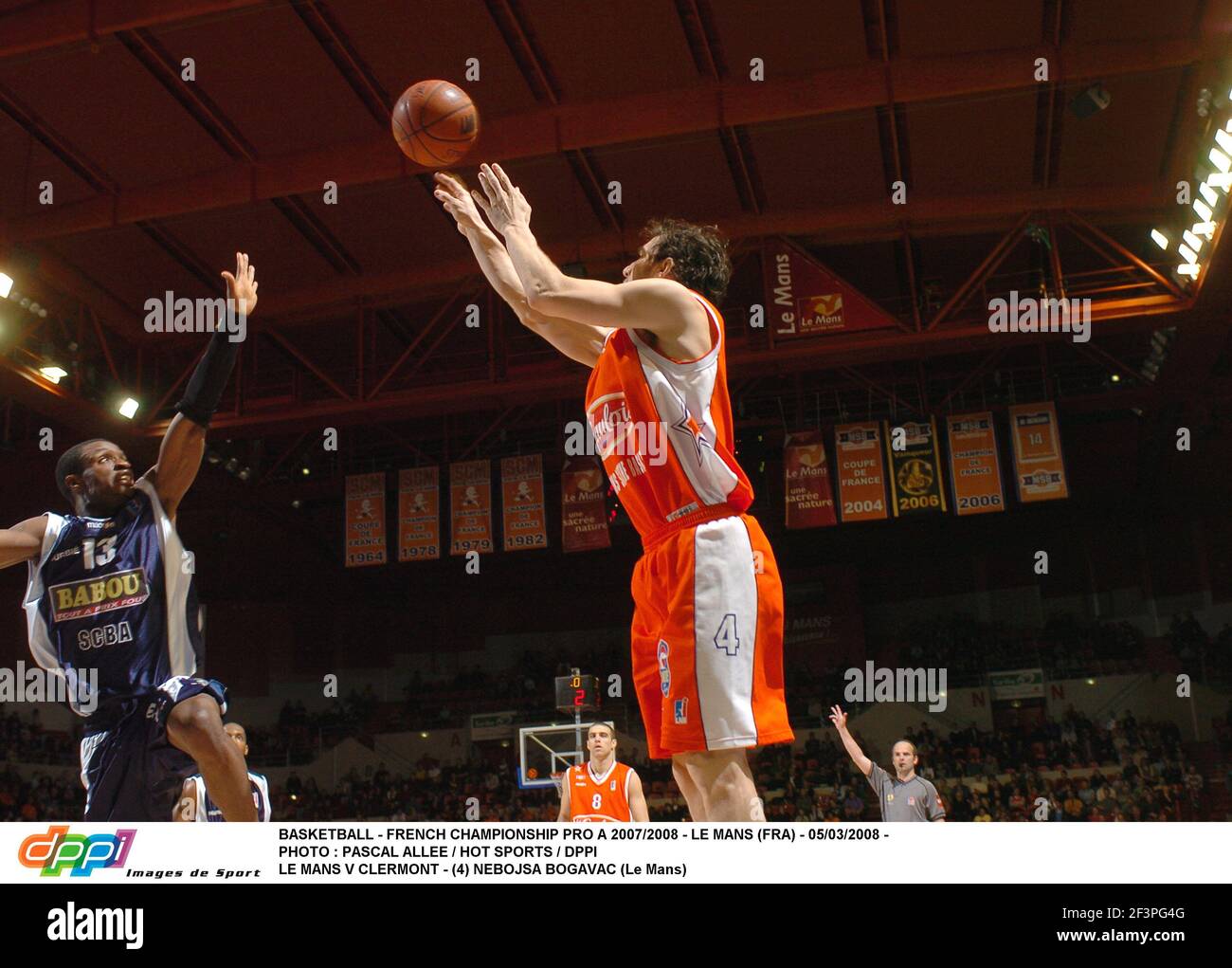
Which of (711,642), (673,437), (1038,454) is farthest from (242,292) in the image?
(1038,454)

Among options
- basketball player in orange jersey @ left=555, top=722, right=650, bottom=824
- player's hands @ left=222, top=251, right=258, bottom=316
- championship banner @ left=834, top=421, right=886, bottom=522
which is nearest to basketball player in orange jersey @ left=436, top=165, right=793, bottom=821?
player's hands @ left=222, top=251, right=258, bottom=316

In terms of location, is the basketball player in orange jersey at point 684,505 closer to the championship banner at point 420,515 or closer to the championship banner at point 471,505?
the championship banner at point 471,505

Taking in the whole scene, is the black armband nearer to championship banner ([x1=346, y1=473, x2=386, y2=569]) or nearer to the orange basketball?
the orange basketball

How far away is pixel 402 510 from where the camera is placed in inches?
683

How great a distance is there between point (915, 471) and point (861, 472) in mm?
756

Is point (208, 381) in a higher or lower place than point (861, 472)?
lower

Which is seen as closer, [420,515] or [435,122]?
[435,122]

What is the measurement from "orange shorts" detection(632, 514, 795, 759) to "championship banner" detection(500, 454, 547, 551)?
12913 millimetres

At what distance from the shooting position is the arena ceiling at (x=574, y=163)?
11.1 meters

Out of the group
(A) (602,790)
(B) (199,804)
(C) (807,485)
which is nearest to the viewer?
(B) (199,804)

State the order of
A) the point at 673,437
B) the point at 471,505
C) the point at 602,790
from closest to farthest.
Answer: the point at 673,437
the point at 602,790
the point at 471,505

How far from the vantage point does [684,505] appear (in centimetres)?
355

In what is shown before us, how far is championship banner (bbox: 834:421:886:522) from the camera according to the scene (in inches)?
617

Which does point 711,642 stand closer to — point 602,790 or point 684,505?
point 684,505
